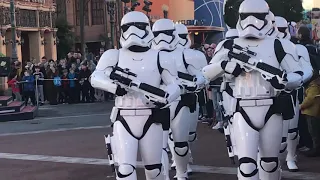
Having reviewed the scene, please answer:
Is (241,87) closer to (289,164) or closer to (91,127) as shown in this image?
(289,164)

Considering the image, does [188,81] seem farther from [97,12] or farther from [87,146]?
[97,12]

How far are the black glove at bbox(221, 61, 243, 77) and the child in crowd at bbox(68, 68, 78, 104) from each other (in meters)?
15.7

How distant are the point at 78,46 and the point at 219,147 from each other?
43.6m

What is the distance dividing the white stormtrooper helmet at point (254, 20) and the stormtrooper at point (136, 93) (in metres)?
0.90

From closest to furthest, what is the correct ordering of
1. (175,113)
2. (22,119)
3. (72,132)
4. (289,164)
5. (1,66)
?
(175,113) < (289,164) < (72,132) < (22,119) < (1,66)

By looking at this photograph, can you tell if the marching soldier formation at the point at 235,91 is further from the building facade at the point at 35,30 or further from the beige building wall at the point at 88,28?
the beige building wall at the point at 88,28

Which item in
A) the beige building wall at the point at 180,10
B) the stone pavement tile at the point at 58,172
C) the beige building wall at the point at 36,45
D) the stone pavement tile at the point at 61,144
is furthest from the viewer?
the beige building wall at the point at 180,10

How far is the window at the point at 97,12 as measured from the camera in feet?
185

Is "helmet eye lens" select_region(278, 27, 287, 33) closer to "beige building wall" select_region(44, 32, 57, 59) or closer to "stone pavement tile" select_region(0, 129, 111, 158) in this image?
"stone pavement tile" select_region(0, 129, 111, 158)

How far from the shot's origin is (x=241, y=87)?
21.2 ft

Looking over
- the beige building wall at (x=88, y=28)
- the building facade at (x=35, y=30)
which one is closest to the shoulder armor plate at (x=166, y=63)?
the building facade at (x=35, y=30)

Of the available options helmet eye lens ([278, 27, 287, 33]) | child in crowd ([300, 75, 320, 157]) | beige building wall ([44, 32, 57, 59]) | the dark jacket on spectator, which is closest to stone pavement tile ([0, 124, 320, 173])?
child in crowd ([300, 75, 320, 157])

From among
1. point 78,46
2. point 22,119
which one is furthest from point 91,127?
point 78,46

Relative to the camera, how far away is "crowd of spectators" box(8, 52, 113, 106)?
20812 mm
